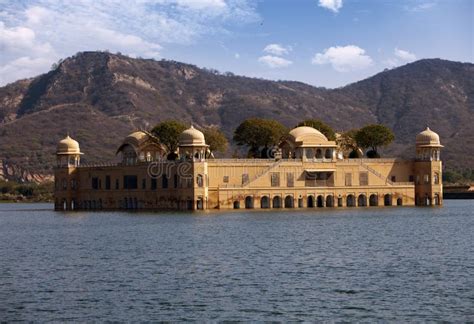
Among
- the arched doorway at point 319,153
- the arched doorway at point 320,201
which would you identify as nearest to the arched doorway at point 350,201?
the arched doorway at point 320,201

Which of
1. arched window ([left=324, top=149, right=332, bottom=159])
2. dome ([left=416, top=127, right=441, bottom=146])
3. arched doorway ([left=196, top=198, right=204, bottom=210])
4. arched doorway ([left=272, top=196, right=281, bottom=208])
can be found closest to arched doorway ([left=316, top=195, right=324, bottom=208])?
arched window ([left=324, top=149, right=332, bottom=159])

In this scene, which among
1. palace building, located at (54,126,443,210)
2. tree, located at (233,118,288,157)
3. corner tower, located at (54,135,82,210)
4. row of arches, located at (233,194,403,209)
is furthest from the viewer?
corner tower, located at (54,135,82,210)

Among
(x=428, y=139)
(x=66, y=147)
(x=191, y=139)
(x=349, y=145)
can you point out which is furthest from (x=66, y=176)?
(x=428, y=139)

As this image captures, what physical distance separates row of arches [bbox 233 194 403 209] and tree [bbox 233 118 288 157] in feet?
36.3

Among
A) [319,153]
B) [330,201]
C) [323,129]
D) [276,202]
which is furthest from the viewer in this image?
[323,129]

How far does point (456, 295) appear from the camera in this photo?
30.8m

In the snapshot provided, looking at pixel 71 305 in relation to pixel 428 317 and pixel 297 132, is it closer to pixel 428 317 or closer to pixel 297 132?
pixel 428 317

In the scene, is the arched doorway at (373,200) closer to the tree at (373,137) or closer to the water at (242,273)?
the tree at (373,137)

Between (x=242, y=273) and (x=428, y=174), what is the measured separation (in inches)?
2430

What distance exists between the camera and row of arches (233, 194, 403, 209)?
291 feet

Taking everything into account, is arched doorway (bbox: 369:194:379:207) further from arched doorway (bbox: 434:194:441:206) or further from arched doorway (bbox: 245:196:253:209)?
arched doorway (bbox: 245:196:253:209)

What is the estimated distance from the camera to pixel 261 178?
3477 inches

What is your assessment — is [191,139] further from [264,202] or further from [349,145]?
[349,145]

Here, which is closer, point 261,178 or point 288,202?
point 261,178
